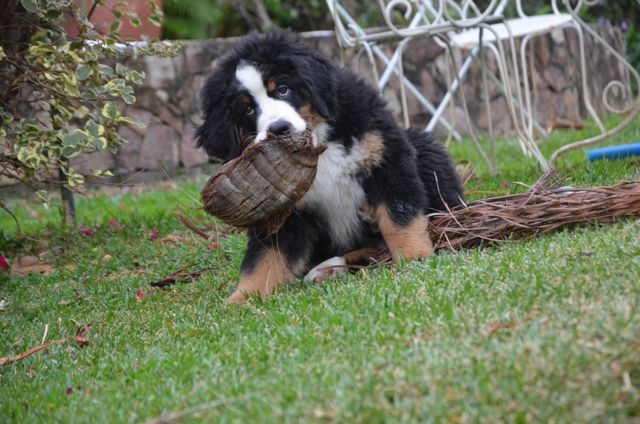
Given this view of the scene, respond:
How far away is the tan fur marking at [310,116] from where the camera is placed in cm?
334

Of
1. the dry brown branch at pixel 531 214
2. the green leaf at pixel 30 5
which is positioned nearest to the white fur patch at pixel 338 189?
the dry brown branch at pixel 531 214

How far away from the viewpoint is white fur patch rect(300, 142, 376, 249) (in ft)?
11.2

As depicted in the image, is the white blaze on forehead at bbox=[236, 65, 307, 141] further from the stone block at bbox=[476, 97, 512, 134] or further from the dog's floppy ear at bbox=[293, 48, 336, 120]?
the stone block at bbox=[476, 97, 512, 134]

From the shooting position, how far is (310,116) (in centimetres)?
337

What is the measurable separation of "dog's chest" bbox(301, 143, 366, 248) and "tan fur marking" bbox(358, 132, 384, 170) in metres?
0.02

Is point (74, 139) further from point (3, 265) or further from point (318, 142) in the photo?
point (318, 142)

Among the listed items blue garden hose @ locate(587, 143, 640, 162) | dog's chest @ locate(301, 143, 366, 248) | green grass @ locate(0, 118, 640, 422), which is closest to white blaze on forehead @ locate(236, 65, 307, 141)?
dog's chest @ locate(301, 143, 366, 248)

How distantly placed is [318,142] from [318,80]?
0.24 m

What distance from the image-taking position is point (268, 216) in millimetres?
3201

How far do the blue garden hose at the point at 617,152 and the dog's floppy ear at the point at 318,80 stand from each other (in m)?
2.21

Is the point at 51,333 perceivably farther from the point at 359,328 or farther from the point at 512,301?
the point at 512,301

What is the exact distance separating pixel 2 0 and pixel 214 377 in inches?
107

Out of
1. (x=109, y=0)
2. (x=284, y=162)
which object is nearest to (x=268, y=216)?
(x=284, y=162)

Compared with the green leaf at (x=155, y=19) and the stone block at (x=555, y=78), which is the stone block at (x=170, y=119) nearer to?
the green leaf at (x=155, y=19)
